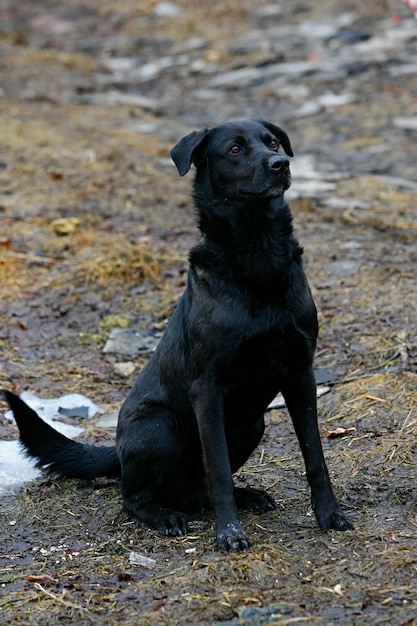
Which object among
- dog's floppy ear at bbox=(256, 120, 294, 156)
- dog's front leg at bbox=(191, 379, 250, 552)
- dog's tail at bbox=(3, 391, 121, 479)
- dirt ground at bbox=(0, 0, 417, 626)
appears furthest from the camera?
dog's tail at bbox=(3, 391, 121, 479)

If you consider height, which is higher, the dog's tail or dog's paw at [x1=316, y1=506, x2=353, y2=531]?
the dog's tail

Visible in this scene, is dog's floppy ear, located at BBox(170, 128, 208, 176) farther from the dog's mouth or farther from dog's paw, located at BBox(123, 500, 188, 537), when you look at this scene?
dog's paw, located at BBox(123, 500, 188, 537)

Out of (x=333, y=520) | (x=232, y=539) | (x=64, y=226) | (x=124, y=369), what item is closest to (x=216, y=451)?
(x=232, y=539)

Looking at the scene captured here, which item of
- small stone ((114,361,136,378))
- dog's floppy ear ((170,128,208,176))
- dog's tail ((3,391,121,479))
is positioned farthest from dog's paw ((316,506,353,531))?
small stone ((114,361,136,378))

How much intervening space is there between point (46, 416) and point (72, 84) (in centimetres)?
1004

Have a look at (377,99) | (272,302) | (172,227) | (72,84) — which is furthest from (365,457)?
(72,84)

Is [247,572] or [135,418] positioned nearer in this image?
[247,572]

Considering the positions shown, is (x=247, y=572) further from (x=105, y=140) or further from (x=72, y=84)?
(x=72, y=84)

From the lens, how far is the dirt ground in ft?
11.5

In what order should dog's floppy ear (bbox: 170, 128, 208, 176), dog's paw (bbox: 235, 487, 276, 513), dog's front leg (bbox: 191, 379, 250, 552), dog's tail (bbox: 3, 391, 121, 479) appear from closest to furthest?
dog's front leg (bbox: 191, 379, 250, 552), dog's floppy ear (bbox: 170, 128, 208, 176), dog's paw (bbox: 235, 487, 276, 513), dog's tail (bbox: 3, 391, 121, 479)

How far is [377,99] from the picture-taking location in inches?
475

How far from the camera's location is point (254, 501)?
14.0 ft

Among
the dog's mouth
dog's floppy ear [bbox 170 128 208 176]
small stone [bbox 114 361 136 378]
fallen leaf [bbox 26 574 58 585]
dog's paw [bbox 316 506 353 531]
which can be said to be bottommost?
small stone [bbox 114 361 136 378]

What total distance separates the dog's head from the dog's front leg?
0.89 m
